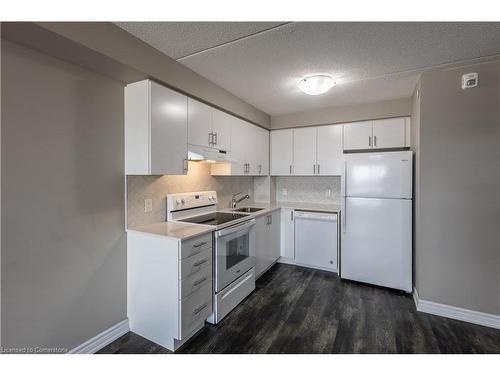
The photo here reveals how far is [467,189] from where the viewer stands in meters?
2.18

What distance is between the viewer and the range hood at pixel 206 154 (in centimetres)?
235

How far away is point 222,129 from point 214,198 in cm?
91

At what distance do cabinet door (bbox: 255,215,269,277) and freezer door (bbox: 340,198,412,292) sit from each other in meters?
0.99

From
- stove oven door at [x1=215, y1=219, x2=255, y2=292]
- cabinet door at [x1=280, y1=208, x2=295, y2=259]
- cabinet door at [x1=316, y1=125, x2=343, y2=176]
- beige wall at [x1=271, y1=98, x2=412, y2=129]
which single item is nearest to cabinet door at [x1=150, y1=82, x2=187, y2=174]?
stove oven door at [x1=215, y1=219, x2=255, y2=292]

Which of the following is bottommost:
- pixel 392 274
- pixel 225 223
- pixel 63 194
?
pixel 392 274

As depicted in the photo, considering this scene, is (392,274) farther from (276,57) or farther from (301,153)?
(276,57)

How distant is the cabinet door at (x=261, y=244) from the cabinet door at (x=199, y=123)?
4.02ft

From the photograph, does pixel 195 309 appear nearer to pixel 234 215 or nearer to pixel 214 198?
pixel 234 215

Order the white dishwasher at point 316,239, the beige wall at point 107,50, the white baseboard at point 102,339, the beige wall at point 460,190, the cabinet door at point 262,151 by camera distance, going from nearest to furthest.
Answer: the beige wall at point 107,50 < the white baseboard at point 102,339 < the beige wall at point 460,190 < the white dishwasher at point 316,239 < the cabinet door at point 262,151

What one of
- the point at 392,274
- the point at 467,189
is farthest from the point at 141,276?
the point at 467,189

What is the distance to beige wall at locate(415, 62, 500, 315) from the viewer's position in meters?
2.11

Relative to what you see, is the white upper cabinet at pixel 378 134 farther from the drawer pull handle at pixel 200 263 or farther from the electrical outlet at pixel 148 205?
the electrical outlet at pixel 148 205

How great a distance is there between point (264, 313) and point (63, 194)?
79.0 inches

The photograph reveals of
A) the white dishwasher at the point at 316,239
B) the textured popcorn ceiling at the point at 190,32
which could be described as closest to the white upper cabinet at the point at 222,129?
the textured popcorn ceiling at the point at 190,32
